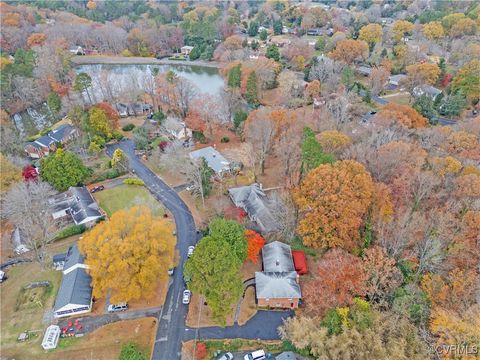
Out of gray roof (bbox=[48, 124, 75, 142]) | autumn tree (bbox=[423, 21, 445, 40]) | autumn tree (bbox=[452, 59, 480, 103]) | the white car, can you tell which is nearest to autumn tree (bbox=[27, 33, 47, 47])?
gray roof (bbox=[48, 124, 75, 142])

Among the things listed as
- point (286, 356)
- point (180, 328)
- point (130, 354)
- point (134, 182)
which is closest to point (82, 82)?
point (134, 182)

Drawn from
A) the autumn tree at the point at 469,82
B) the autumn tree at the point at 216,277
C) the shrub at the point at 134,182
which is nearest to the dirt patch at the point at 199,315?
the autumn tree at the point at 216,277

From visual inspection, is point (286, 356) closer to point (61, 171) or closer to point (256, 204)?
point (256, 204)

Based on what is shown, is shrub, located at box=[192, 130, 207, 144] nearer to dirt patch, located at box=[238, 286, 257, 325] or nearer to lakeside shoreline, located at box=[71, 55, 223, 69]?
dirt patch, located at box=[238, 286, 257, 325]

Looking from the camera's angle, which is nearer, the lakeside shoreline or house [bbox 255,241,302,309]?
house [bbox 255,241,302,309]

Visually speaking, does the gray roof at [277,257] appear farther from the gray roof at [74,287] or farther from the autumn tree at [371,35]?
the autumn tree at [371,35]
